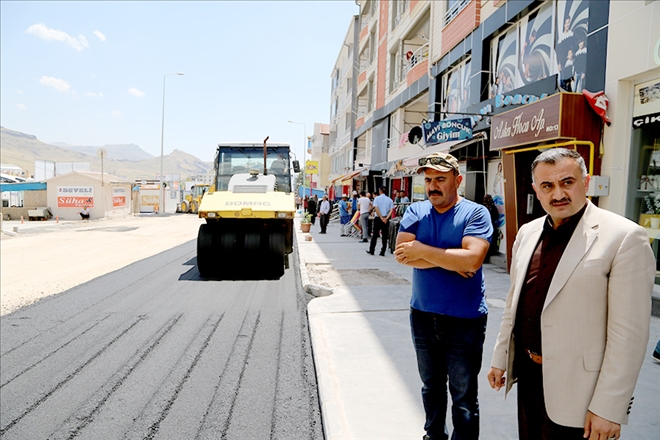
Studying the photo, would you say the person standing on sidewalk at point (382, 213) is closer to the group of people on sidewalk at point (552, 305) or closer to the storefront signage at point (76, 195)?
the group of people on sidewalk at point (552, 305)

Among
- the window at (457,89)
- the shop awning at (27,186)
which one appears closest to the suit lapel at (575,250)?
the window at (457,89)

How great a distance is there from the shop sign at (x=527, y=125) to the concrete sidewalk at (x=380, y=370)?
2.72 metres

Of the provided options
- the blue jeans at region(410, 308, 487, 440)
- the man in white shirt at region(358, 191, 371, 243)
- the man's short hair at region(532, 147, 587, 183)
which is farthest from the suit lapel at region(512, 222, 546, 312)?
the man in white shirt at region(358, 191, 371, 243)

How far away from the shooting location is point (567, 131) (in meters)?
7.12

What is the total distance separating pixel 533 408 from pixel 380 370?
2327mm

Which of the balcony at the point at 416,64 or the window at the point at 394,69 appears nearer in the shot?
the balcony at the point at 416,64

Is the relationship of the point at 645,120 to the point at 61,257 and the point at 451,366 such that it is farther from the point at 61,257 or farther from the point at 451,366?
the point at 61,257

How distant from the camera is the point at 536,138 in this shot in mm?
7828

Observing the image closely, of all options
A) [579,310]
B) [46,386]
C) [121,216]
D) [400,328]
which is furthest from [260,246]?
[121,216]

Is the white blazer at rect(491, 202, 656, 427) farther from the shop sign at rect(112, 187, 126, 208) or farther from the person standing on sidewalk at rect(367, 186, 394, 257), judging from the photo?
the shop sign at rect(112, 187, 126, 208)

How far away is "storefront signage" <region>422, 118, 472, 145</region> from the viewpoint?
10320mm

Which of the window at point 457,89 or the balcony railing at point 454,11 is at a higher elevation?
the balcony railing at point 454,11

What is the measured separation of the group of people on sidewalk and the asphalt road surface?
1.46 metres

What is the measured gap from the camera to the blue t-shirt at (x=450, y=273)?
2.83 meters
